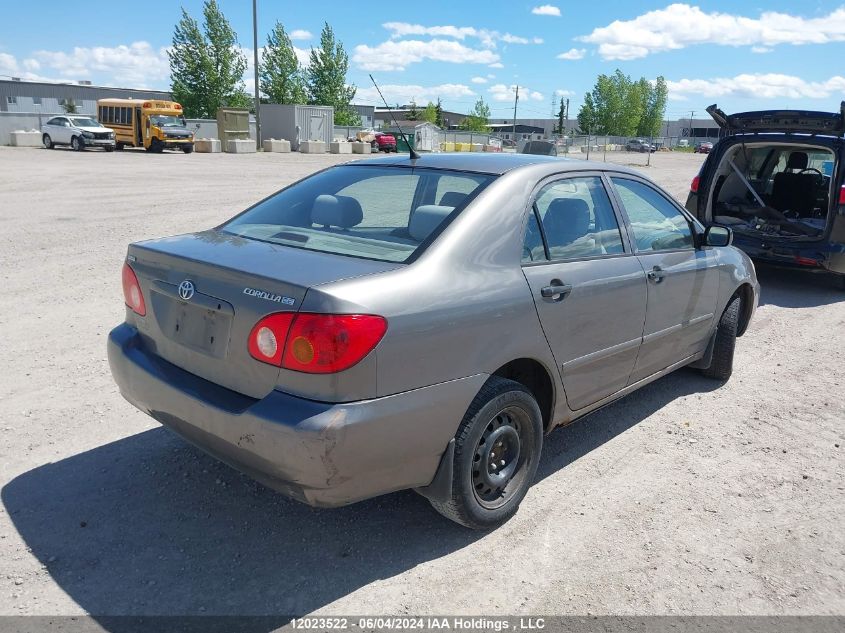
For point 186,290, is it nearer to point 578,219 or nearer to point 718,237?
point 578,219

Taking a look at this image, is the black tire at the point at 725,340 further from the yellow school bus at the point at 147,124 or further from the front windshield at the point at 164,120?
the front windshield at the point at 164,120

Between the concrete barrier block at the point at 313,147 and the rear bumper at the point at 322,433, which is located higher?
the concrete barrier block at the point at 313,147

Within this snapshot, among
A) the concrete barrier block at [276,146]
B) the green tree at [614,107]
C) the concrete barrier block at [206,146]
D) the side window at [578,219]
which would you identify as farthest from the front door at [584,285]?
the green tree at [614,107]

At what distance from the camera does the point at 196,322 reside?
2941 mm

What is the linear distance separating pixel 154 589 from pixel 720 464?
3.08 meters

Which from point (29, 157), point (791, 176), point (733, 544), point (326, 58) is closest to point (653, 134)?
point (326, 58)

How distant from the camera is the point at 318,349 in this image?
8.29 ft

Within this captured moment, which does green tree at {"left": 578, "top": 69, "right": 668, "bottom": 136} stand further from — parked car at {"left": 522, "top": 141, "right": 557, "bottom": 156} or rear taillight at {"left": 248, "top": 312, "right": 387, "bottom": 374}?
rear taillight at {"left": 248, "top": 312, "right": 387, "bottom": 374}

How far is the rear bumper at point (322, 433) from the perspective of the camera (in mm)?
2525

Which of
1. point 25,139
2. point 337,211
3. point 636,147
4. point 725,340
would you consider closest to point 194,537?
point 337,211

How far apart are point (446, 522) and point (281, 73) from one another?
71.4 meters

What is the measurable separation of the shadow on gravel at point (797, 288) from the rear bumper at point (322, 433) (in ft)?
21.4

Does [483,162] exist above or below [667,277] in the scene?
above

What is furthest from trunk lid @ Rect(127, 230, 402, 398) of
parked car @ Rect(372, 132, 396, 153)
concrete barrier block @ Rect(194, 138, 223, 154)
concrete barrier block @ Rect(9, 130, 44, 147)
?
parked car @ Rect(372, 132, 396, 153)
